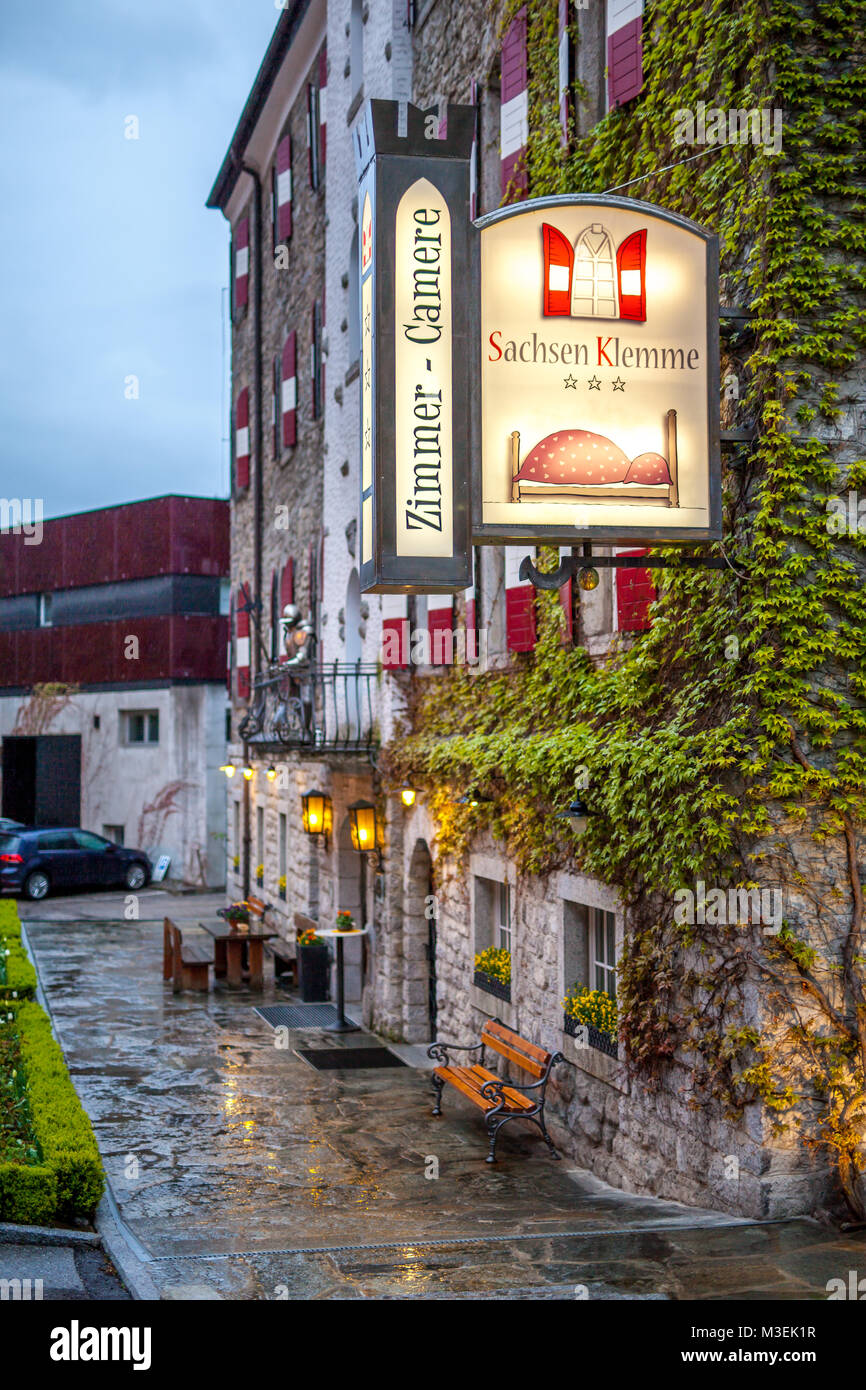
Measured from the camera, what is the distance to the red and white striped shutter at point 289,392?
20188 millimetres

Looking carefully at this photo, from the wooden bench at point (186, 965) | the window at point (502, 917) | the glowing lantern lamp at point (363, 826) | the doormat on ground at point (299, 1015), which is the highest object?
the glowing lantern lamp at point (363, 826)

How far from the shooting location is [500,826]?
10609mm

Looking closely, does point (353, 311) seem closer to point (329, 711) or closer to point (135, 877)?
point (329, 711)

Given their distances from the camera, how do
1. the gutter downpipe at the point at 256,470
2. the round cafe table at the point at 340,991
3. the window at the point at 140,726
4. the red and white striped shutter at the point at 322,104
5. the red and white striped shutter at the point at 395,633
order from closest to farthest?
1. the red and white striped shutter at the point at 395,633
2. the round cafe table at the point at 340,991
3. the red and white striped shutter at the point at 322,104
4. the gutter downpipe at the point at 256,470
5. the window at the point at 140,726

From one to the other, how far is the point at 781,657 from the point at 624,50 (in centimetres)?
448

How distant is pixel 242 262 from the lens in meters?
24.9

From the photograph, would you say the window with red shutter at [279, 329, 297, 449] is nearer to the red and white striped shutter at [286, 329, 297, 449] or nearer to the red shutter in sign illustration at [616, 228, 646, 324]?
the red and white striped shutter at [286, 329, 297, 449]

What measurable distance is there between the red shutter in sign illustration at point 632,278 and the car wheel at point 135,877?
73.4 feet

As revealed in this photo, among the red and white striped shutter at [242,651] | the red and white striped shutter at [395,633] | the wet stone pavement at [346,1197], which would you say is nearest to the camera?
the wet stone pavement at [346,1197]

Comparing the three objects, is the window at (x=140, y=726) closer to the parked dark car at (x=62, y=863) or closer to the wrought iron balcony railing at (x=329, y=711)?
the parked dark car at (x=62, y=863)

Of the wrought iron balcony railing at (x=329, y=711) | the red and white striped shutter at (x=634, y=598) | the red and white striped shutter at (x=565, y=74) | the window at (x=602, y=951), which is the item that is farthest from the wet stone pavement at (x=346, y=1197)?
the red and white striped shutter at (x=565, y=74)

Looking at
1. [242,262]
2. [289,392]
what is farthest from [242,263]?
[289,392]

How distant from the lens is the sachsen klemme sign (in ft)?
22.8

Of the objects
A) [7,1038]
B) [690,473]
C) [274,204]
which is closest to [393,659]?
[7,1038]
